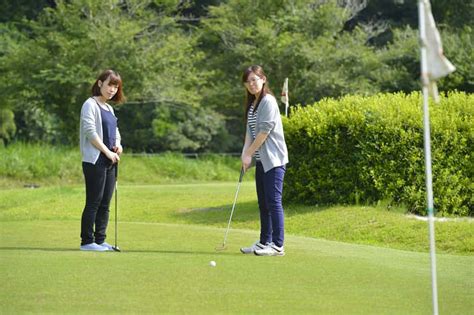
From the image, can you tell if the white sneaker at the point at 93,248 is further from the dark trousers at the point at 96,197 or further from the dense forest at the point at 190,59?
the dense forest at the point at 190,59

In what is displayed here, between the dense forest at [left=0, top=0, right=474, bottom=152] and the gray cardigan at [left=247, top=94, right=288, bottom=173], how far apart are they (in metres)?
23.2

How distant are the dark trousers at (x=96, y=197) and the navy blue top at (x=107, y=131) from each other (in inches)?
2.8

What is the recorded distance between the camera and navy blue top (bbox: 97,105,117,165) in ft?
33.4

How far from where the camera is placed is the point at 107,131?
10.3m

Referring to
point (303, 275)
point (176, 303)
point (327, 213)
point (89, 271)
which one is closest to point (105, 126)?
point (89, 271)

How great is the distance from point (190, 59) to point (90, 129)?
90.4 feet

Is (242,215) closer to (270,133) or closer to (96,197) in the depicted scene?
(96,197)

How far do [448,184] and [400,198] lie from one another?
81 centimetres

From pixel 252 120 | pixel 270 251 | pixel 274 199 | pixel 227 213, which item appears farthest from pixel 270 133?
pixel 227 213

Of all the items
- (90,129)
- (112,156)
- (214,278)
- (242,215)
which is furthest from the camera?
(242,215)

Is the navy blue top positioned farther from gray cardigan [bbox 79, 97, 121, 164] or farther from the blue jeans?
the blue jeans

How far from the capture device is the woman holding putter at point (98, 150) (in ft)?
33.0

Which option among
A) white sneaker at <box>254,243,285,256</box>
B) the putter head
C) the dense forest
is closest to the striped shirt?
white sneaker at <box>254,243,285,256</box>

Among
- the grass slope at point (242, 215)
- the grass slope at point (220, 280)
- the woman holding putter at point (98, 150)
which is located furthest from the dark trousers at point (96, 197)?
the grass slope at point (242, 215)
